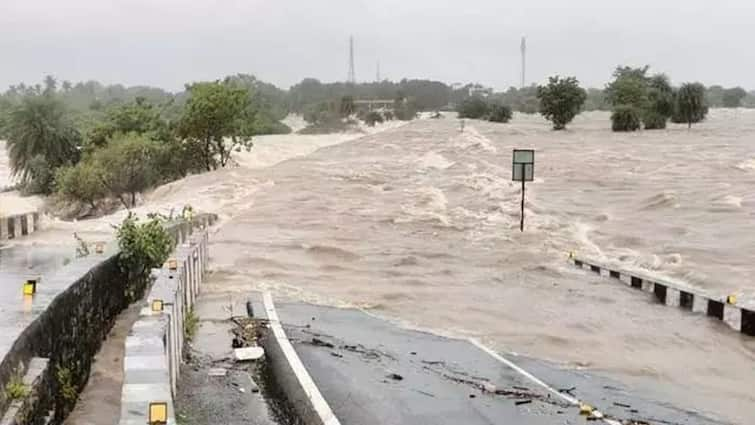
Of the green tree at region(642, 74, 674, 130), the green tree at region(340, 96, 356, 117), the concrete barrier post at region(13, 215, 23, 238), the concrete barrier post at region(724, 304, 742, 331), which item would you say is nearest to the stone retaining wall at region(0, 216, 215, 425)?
the concrete barrier post at region(724, 304, 742, 331)

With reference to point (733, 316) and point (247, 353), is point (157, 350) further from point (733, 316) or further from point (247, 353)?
point (733, 316)

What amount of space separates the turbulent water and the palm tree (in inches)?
534

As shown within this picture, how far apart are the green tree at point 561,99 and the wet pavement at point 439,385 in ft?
220

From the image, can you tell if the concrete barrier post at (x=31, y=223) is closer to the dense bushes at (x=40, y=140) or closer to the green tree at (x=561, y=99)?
the dense bushes at (x=40, y=140)

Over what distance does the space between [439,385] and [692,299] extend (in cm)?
892

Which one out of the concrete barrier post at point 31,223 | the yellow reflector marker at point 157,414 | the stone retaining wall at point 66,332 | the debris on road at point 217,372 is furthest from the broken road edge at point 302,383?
the concrete barrier post at point 31,223

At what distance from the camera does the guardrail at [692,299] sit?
15.8m

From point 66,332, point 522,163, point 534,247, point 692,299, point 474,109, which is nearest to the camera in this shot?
point 66,332

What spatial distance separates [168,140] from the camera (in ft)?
172

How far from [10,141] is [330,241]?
3837 centimetres

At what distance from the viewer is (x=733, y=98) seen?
152 meters

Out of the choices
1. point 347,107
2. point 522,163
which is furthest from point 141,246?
point 347,107

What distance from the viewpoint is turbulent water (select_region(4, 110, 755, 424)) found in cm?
1427

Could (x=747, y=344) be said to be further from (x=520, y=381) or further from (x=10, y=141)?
(x=10, y=141)
